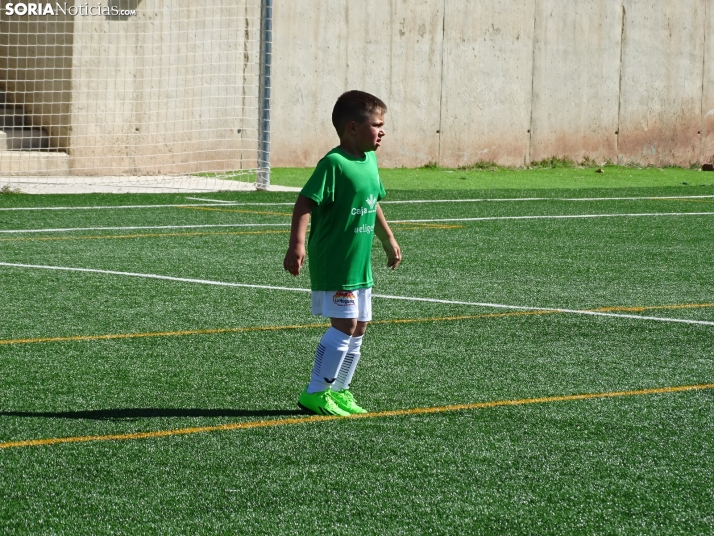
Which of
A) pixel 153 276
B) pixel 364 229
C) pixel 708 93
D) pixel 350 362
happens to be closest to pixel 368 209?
pixel 364 229

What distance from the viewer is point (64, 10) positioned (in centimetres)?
1576

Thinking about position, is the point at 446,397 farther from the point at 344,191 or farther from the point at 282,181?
the point at 282,181

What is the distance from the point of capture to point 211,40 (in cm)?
1719

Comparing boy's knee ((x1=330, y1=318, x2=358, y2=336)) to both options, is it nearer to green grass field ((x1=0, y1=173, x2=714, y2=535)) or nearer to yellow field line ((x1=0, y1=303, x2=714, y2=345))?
green grass field ((x1=0, y1=173, x2=714, y2=535))

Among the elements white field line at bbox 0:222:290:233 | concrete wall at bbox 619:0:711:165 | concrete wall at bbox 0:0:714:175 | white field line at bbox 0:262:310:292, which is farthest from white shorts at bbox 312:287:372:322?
concrete wall at bbox 619:0:711:165

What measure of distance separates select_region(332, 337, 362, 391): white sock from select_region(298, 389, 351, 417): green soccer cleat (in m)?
0.07

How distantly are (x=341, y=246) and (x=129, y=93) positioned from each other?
481 inches

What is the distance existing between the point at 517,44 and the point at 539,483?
688 inches

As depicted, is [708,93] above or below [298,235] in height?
above

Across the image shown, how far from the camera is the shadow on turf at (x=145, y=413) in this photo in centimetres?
457

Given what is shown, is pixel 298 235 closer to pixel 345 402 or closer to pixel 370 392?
pixel 345 402

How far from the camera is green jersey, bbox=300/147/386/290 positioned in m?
4.71

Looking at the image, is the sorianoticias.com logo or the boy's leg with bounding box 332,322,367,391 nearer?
the boy's leg with bounding box 332,322,367,391

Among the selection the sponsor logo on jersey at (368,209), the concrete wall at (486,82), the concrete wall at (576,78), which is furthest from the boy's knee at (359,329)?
the concrete wall at (576,78)
